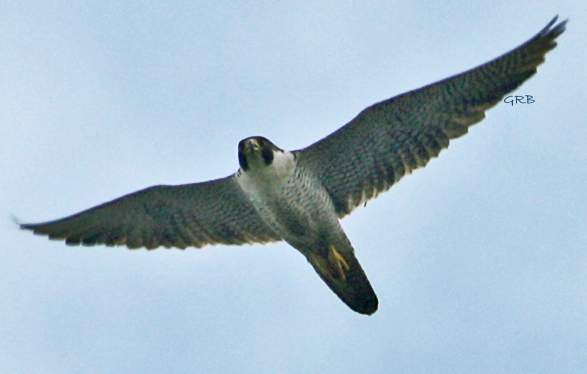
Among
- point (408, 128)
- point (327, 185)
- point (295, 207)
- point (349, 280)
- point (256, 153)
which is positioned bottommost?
point (349, 280)

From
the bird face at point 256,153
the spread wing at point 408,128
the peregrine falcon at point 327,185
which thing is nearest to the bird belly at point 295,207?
the peregrine falcon at point 327,185

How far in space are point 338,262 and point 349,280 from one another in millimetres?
235

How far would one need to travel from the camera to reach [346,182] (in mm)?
14875

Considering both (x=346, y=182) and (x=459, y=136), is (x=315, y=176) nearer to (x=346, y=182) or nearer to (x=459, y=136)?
(x=346, y=182)

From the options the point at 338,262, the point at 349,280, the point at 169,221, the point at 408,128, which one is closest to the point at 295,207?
the point at 338,262

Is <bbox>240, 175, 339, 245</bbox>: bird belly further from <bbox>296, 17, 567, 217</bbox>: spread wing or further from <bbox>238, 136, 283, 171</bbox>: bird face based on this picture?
<bbox>296, 17, 567, 217</bbox>: spread wing

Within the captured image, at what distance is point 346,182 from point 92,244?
3097 mm

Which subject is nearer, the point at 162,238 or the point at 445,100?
the point at 445,100

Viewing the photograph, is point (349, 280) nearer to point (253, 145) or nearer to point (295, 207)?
point (295, 207)

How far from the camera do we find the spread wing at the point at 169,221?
15.0 m

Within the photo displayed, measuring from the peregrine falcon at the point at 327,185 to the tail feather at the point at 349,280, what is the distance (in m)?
0.01

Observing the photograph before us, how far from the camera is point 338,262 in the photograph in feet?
47.5

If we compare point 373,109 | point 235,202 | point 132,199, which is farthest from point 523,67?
point 132,199

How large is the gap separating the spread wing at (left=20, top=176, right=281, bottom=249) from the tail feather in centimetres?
102
